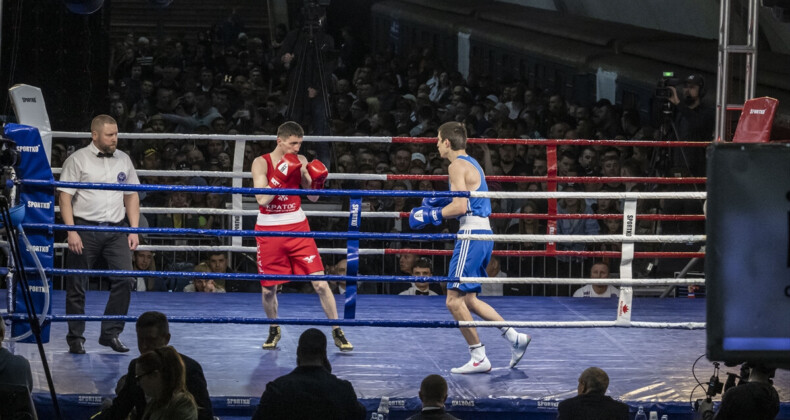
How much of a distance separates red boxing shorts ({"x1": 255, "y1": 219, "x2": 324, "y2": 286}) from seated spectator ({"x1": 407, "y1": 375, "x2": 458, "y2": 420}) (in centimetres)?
190

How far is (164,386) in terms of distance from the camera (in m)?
3.53

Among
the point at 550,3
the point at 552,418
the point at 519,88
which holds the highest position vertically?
the point at 550,3

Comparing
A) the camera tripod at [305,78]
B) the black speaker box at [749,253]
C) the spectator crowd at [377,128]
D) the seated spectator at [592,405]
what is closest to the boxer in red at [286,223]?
the spectator crowd at [377,128]

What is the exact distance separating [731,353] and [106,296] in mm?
6581

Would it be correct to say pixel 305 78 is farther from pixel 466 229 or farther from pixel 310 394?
pixel 310 394

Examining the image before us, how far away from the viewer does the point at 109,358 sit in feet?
18.6

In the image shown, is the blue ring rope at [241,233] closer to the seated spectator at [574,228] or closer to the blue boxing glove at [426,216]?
the blue boxing glove at [426,216]

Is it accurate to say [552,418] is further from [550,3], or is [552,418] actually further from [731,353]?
[550,3]

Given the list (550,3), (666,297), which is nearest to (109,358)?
(666,297)

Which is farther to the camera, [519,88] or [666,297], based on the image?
[519,88]

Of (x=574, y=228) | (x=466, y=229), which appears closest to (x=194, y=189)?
→ (x=466, y=229)

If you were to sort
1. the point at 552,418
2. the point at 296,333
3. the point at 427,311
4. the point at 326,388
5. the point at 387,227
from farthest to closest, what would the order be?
the point at 387,227 → the point at 427,311 → the point at 296,333 → the point at 552,418 → the point at 326,388

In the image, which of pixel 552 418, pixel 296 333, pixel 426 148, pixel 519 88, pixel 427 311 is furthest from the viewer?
pixel 519 88

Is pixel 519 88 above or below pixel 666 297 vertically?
above
